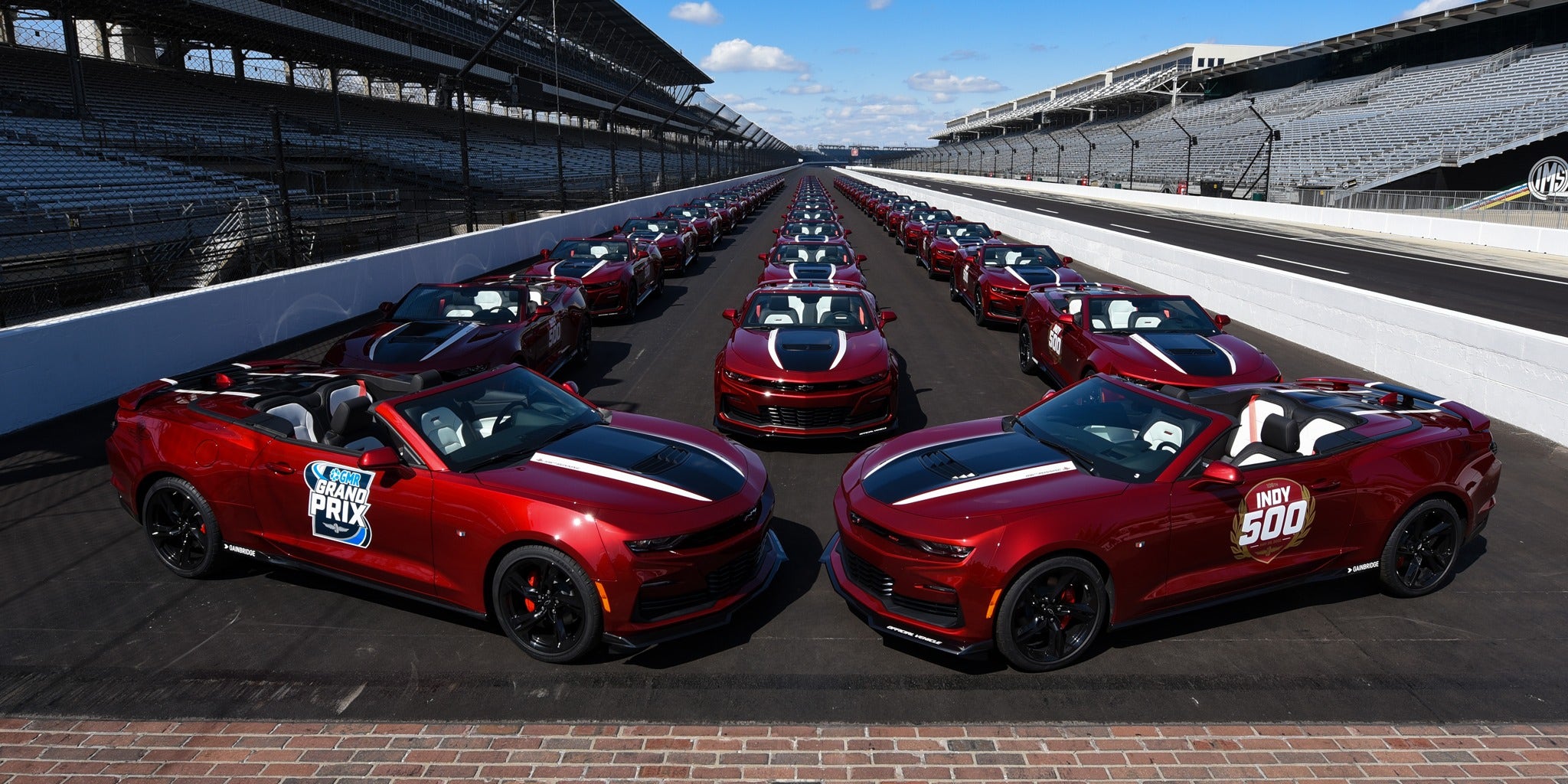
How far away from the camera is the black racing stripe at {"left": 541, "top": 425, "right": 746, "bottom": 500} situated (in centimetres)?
514

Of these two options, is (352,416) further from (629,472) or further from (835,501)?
(835,501)

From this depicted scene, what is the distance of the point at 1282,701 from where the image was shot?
175 inches

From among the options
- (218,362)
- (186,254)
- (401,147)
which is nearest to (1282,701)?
(218,362)

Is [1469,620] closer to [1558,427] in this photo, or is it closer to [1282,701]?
[1282,701]

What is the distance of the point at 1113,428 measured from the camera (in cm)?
552

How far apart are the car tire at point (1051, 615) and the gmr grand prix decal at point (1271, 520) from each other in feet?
3.02

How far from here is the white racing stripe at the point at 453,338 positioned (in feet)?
30.3

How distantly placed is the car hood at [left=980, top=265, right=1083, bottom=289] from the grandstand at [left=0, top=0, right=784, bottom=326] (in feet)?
37.6

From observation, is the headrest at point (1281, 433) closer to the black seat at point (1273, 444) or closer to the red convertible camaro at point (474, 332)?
the black seat at point (1273, 444)

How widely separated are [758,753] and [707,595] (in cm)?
100

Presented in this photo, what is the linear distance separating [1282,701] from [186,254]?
21.5 metres

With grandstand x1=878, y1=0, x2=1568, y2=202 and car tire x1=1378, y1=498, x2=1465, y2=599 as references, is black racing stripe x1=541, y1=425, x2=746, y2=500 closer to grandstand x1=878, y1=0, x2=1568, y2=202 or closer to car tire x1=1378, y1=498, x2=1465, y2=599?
car tire x1=1378, y1=498, x2=1465, y2=599

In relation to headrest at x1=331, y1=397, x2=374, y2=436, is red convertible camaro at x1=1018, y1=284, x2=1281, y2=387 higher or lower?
lower

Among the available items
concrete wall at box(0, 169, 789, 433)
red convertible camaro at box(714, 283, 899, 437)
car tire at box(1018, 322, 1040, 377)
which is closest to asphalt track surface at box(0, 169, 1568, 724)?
red convertible camaro at box(714, 283, 899, 437)
